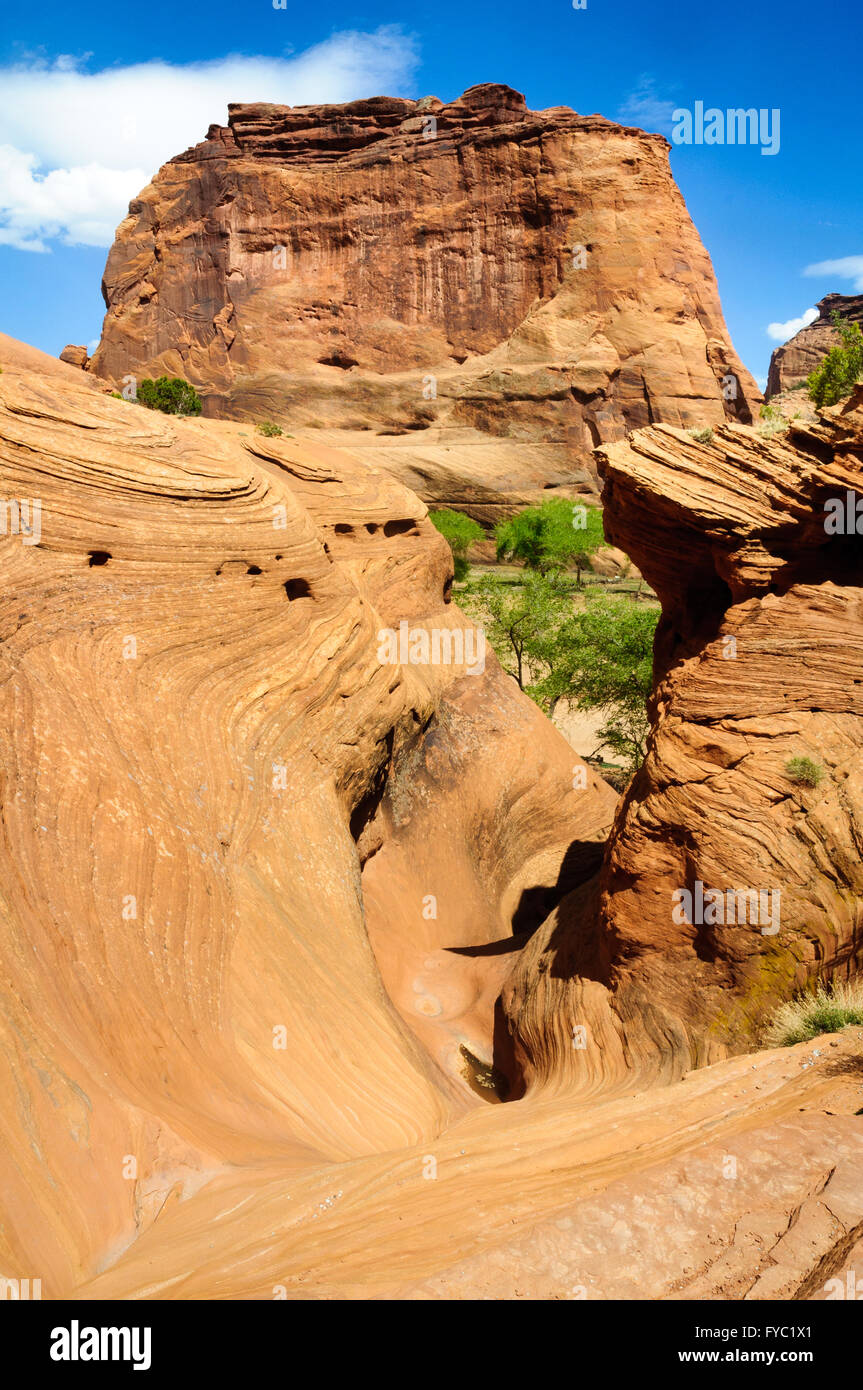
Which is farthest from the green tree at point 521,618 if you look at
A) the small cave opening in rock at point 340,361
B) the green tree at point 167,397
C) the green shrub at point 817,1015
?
the small cave opening in rock at point 340,361

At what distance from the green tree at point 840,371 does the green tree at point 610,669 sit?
27.8 ft

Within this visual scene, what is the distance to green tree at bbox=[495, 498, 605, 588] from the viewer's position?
44.0 metres

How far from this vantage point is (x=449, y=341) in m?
63.1

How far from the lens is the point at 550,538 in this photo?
146ft

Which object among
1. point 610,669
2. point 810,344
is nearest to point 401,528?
point 610,669

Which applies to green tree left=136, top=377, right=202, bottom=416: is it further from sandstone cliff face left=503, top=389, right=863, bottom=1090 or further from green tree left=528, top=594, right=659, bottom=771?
sandstone cliff face left=503, top=389, right=863, bottom=1090

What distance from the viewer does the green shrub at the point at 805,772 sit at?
28.5ft

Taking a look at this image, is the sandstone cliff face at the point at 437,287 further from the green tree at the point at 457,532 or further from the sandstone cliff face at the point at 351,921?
the sandstone cliff face at the point at 351,921

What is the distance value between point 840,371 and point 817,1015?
1093 centimetres

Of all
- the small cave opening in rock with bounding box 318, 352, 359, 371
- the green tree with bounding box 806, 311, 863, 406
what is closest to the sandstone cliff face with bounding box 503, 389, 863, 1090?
the green tree with bounding box 806, 311, 863, 406

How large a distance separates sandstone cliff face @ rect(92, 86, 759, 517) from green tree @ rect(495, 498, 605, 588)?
7219 mm

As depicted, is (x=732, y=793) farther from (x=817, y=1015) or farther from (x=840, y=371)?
(x=840, y=371)

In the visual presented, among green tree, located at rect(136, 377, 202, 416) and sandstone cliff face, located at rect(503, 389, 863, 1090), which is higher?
green tree, located at rect(136, 377, 202, 416)

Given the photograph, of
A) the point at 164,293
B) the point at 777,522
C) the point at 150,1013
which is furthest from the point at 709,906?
the point at 164,293
